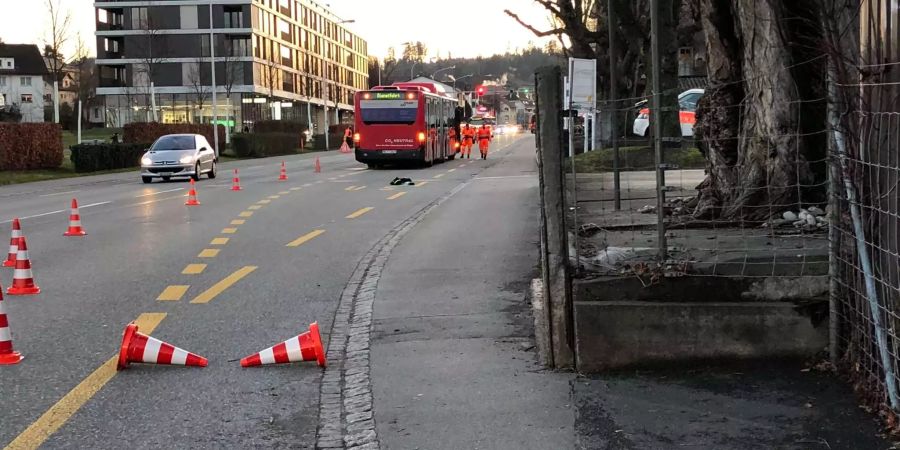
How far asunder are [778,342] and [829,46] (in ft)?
5.92

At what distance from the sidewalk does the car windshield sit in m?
18.5

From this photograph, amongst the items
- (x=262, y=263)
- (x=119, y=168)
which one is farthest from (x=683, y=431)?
(x=119, y=168)

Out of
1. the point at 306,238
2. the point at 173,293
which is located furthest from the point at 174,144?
the point at 173,293

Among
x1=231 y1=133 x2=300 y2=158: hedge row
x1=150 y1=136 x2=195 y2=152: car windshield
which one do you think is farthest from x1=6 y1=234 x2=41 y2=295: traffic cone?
→ x1=231 y1=133 x2=300 y2=158: hedge row

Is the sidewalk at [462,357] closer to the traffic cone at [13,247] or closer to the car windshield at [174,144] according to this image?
the traffic cone at [13,247]

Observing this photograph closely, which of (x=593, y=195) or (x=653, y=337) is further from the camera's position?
(x=593, y=195)

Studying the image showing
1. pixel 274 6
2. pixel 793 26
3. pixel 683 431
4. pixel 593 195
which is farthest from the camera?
pixel 274 6

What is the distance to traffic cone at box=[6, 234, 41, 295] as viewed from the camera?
888 cm

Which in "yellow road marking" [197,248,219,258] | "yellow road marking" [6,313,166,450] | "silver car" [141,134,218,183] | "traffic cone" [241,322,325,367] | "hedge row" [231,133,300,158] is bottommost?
"yellow road marking" [6,313,166,450]

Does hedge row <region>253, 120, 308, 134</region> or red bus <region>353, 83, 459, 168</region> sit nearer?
red bus <region>353, 83, 459, 168</region>

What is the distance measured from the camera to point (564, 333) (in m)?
5.69

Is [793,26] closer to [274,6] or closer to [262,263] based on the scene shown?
[262,263]

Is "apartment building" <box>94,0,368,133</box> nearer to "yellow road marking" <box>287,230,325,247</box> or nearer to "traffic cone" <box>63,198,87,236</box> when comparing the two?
"traffic cone" <box>63,198,87,236</box>

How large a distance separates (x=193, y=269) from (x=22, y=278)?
1.93m
